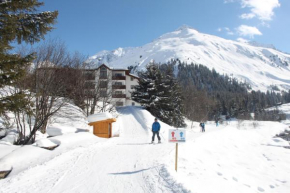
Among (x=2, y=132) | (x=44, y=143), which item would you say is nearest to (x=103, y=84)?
(x=2, y=132)

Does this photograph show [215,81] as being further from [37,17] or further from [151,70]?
[37,17]

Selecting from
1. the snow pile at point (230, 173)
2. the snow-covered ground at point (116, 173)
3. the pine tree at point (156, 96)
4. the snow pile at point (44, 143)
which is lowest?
the snow pile at point (230, 173)

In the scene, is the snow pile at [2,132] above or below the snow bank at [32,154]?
above

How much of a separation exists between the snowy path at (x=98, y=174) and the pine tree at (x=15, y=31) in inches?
112

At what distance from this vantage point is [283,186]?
40.9ft

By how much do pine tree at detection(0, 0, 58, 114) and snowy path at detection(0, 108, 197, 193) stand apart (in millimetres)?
2840

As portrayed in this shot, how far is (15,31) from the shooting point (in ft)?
24.2

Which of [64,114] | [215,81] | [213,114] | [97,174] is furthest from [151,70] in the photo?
[215,81]

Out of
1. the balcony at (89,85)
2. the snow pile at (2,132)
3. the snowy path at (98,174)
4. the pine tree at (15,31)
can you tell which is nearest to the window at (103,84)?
the balcony at (89,85)

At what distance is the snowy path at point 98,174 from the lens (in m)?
7.09

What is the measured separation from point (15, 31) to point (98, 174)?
5960 mm

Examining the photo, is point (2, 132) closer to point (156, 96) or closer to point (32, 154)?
point (32, 154)

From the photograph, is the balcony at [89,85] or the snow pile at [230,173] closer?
the snow pile at [230,173]

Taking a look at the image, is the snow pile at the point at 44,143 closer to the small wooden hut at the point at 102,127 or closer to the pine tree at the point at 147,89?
the small wooden hut at the point at 102,127
